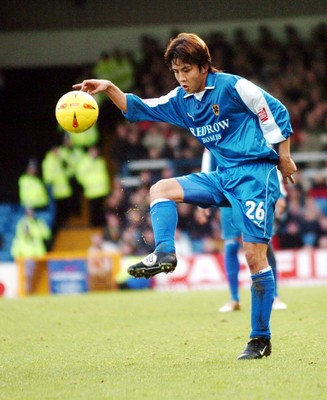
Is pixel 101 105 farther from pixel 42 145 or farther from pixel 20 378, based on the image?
pixel 20 378

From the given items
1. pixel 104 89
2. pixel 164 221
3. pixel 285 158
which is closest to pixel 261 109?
pixel 285 158

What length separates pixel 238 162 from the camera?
6.93 meters

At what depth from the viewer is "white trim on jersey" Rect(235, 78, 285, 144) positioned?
6754 millimetres

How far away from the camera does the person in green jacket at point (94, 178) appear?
2114 cm

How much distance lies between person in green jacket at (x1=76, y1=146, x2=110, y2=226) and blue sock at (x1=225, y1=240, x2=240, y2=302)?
953cm

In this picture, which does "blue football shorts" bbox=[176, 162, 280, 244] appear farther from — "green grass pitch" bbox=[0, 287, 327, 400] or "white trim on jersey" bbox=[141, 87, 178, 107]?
"green grass pitch" bbox=[0, 287, 327, 400]

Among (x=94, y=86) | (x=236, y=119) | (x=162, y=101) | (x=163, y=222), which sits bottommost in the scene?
(x=163, y=222)

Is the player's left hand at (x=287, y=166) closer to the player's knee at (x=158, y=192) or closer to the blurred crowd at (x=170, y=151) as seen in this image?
the player's knee at (x=158, y=192)

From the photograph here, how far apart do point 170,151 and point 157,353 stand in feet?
43.4

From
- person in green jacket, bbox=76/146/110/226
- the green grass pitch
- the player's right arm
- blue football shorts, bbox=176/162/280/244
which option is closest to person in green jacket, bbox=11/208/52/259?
person in green jacket, bbox=76/146/110/226

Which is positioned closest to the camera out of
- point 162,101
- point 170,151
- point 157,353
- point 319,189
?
point 162,101

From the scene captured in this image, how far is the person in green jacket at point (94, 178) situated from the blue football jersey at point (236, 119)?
13.9 metres

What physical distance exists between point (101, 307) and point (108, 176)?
10606mm

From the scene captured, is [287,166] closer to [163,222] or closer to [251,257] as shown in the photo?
[251,257]
